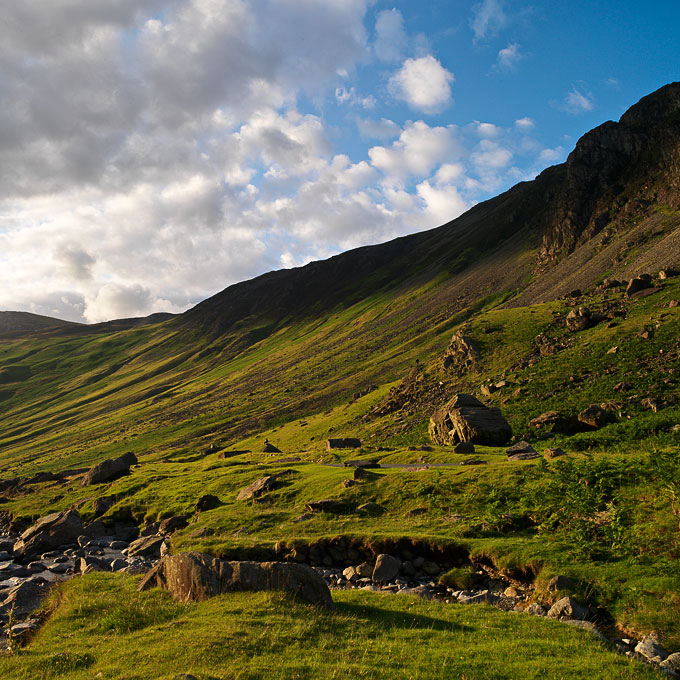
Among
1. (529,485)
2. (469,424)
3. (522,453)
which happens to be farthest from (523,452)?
(529,485)

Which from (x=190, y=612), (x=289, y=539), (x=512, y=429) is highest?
(x=190, y=612)

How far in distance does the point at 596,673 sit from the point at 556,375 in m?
63.7

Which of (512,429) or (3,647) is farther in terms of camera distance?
(512,429)

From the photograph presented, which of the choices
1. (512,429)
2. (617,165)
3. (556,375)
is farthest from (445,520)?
(617,165)

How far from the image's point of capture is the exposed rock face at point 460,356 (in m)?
95.7

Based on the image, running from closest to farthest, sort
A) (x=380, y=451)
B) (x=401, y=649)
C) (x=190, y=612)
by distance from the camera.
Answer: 1. (x=401, y=649)
2. (x=190, y=612)
3. (x=380, y=451)

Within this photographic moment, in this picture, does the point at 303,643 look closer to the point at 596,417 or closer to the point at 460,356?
the point at 596,417

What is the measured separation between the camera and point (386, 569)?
91.6 ft

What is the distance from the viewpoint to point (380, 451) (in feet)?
226

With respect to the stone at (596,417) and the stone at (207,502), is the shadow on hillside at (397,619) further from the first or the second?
the stone at (596,417)

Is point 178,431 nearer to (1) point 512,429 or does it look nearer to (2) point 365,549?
(1) point 512,429

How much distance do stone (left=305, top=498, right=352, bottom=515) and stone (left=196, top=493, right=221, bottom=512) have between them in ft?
48.8

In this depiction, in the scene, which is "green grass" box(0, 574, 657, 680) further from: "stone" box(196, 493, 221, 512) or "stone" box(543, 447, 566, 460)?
"stone" box(196, 493, 221, 512)

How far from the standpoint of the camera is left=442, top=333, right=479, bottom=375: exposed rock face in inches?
3767
